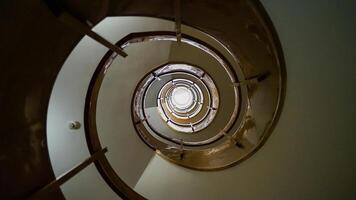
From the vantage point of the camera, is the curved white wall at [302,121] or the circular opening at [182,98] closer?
the curved white wall at [302,121]

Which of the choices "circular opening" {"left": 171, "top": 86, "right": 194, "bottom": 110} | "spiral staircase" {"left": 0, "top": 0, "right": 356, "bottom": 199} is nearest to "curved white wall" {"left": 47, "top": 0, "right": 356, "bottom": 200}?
"spiral staircase" {"left": 0, "top": 0, "right": 356, "bottom": 199}

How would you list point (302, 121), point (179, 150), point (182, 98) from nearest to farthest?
point (302, 121) → point (179, 150) → point (182, 98)

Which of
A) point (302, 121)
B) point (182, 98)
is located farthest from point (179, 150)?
point (182, 98)

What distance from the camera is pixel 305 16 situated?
1513 millimetres

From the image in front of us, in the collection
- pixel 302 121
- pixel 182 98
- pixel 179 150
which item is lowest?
pixel 302 121

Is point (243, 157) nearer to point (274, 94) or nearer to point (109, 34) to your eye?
point (274, 94)

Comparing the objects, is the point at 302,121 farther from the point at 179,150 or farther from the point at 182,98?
the point at 182,98

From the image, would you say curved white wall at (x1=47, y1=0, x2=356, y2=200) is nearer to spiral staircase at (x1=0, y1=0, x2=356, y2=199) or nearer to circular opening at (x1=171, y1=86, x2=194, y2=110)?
spiral staircase at (x1=0, y1=0, x2=356, y2=199)

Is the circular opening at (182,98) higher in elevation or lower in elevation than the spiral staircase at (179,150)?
higher

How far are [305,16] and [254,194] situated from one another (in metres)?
1.90

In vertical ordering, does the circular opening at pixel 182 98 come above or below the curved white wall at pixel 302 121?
above

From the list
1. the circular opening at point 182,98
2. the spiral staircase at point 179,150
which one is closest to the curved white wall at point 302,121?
the spiral staircase at point 179,150

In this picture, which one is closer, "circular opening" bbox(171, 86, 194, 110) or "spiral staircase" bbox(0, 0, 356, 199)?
"spiral staircase" bbox(0, 0, 356, 199)

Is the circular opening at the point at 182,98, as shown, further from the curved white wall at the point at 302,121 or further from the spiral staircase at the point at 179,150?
the curved white wall at the point at 302,121
